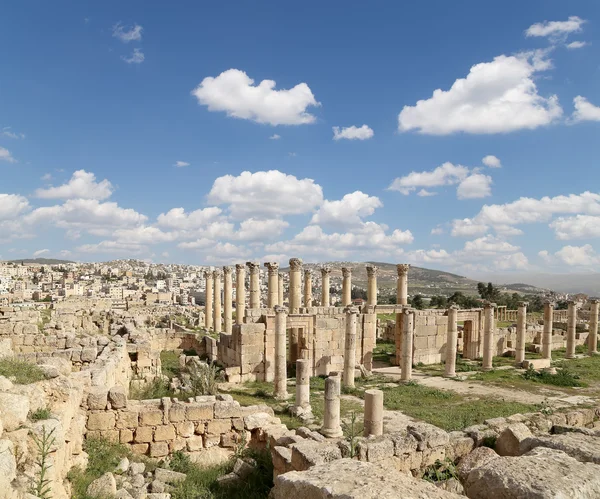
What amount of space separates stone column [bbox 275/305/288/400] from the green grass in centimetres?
1107

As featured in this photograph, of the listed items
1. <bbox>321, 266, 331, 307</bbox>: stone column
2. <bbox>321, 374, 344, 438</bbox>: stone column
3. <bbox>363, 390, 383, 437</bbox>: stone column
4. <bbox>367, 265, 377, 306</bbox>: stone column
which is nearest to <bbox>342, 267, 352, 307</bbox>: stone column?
<bbox>321, 266, 331, 307</bbox>: stone column

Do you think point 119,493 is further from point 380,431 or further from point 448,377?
point 448,377

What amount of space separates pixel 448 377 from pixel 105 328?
22274mm

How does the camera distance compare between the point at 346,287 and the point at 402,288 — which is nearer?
the point at 402,288

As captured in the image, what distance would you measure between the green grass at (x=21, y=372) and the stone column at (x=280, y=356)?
11070mm

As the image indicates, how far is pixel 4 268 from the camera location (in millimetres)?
141375

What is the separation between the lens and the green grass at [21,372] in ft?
26.4

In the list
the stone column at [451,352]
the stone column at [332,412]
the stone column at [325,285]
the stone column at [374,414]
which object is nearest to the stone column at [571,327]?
the stone column at [451,352]

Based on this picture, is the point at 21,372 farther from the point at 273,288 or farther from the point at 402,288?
the point at 402,288

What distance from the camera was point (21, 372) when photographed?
8.41 m

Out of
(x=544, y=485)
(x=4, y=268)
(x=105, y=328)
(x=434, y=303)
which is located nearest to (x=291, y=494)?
(x=544, y=485)

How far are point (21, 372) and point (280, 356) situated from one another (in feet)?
38.0

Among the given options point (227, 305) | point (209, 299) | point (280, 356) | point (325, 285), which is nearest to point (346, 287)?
point (325, 285)

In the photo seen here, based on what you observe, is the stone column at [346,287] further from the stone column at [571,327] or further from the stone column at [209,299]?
the stone column at [571,327]
